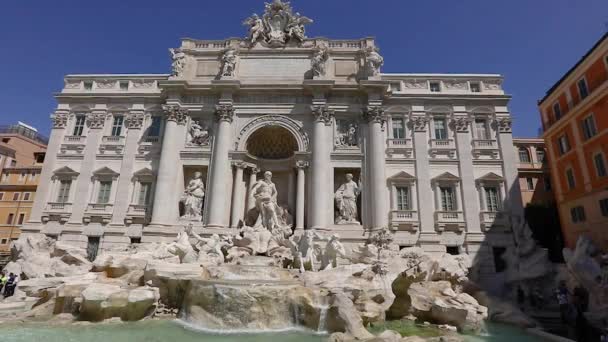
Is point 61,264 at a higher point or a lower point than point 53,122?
lower

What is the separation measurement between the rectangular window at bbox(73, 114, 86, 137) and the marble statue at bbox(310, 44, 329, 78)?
16101 mm

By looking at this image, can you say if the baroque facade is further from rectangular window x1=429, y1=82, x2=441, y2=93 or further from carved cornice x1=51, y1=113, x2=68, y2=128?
rectangular window x1=429, y1=82, x2=441, y2=93

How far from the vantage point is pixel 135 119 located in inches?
861

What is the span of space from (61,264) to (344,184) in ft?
51.6

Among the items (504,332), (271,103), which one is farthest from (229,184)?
(504,332)

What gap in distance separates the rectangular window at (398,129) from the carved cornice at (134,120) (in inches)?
661

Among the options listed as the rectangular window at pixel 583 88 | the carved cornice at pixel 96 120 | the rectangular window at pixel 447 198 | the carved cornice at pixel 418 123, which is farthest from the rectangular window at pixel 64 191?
the rectangular window at pixel 583 88

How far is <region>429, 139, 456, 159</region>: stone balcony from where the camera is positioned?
20422 millimetres

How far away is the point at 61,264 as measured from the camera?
16.7 meters

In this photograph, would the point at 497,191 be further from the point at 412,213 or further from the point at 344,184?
the point at 344,184

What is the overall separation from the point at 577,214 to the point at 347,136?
15.9 metres

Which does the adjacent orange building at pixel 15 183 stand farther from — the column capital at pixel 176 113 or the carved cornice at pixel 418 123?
the carved cornice at pixel 418 123

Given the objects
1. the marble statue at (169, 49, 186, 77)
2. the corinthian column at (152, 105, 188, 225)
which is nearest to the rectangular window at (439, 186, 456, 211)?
the corinthian column at (152, 105, 188, 225)

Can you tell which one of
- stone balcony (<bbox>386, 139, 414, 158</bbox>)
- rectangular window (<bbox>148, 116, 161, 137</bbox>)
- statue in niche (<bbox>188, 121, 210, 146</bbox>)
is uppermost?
rectangular window (<bbox>148, 116, 161, 137</bbox>)
